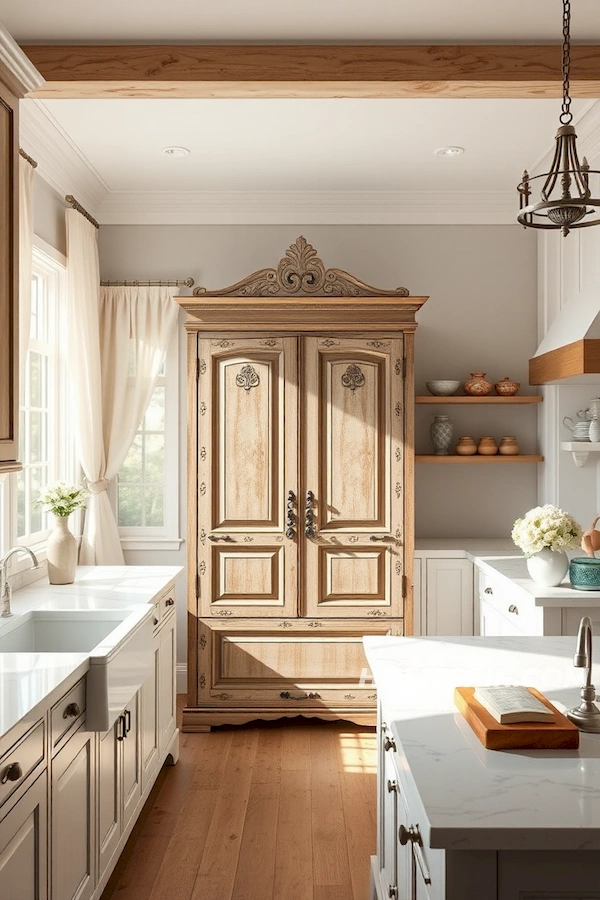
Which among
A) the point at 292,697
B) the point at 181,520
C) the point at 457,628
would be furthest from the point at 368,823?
the point at 181,520

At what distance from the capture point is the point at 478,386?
4719 millimetres

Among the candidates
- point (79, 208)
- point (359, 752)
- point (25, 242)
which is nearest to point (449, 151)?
point (79, 208)

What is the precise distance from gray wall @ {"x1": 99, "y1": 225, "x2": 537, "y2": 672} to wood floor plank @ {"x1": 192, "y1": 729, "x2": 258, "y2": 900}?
1756 millimetres

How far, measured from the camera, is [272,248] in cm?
495

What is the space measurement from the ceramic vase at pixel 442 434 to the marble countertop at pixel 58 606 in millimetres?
1751

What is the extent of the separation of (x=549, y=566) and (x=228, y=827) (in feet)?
5.53

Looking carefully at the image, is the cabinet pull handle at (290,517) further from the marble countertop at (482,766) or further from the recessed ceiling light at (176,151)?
the marble countertop at (482,766)

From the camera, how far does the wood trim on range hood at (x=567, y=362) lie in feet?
11.7

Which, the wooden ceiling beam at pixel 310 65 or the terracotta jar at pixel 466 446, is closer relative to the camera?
the wooden ceiling beam at pixel 310 65

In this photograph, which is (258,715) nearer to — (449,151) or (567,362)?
(567,362)

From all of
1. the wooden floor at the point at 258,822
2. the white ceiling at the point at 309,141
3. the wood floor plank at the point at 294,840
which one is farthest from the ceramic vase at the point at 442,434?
the wood floor plank at the point at 294,840

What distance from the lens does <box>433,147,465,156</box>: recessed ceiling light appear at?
4129 mm

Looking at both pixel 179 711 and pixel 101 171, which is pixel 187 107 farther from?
pixel 179 711

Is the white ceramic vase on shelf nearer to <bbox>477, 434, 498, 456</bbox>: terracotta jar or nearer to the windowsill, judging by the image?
<bbox>477, 434, 498, 456</bbox>: terracotta jar
